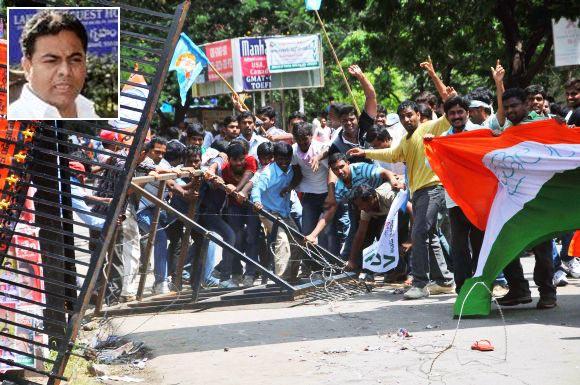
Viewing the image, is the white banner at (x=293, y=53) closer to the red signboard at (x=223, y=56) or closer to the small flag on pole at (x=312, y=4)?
the red signboard at (x=223, y=56)

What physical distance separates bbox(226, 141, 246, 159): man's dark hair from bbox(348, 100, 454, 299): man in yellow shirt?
207cm

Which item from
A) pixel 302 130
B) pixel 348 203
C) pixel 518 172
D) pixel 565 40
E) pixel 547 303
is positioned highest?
pixel 565 40

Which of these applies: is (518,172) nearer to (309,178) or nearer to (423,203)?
(423,203)

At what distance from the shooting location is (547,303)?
332 inches

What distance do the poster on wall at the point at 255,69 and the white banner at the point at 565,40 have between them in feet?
45.3

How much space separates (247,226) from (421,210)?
1.96m

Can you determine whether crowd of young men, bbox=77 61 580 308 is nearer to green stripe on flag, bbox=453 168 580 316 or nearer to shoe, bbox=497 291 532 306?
shoe, bbox=497 291 532 306

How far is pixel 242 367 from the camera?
6.86 metres

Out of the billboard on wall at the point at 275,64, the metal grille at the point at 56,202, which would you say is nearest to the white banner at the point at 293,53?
the billboard on wall at the point at 275,64

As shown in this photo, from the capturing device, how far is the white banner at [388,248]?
10195mm

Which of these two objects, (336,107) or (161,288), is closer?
(161,288)

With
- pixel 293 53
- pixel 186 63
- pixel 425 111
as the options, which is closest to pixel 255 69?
pixel 293 53

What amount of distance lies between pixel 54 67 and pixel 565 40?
45.3 feet

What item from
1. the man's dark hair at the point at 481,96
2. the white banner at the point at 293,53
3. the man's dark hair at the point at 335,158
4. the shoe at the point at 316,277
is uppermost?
the white banner at the point at 293,53
